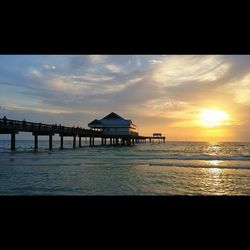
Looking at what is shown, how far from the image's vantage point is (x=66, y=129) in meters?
38.4

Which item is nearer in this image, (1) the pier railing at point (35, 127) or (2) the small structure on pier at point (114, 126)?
(1) the pier railing at point (35, 127)

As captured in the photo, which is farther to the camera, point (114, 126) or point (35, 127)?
point (114, 126)

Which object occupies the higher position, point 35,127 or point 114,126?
point 114,126

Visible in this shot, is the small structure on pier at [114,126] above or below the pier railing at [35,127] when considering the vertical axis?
above

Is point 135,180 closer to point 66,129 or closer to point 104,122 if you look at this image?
point 66,129

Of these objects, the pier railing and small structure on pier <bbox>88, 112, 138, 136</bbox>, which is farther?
small structure on pier <bbox>88, 112, 138, 136</bbox>

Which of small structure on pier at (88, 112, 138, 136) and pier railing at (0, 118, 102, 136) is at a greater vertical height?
small structure on pier at (88, 112, 138, 136)
